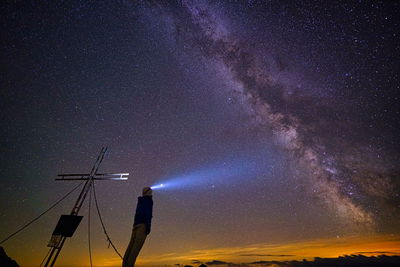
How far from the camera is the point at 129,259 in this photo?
635cm

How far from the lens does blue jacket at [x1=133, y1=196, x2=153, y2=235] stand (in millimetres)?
6941

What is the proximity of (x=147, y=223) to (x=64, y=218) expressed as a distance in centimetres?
694

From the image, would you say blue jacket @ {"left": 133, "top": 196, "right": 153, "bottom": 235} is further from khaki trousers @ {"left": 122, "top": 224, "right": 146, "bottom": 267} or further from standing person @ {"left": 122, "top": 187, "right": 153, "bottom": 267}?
khaki trousers @ {"left": 122, "top": 224, "right": 146, "bottom": 267}

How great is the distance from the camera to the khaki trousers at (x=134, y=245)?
635 cm

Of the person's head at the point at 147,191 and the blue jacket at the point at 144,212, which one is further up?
the person's head at the point at 147,191

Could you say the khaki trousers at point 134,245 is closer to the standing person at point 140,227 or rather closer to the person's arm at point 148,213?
the standing person at point 140,227

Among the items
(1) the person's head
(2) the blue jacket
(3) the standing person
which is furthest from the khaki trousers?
(1) the person's head

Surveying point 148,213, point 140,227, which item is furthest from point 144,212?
point 140,227

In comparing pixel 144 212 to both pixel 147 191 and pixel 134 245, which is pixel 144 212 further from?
pixel 134 245

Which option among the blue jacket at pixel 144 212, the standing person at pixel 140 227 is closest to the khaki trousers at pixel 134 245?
the standing person at pixel 140 227

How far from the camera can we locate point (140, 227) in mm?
6777

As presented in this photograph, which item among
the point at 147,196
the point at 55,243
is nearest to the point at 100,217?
the point at 55,243

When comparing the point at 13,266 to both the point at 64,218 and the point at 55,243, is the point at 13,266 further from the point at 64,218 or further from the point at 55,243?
the point at 64,218

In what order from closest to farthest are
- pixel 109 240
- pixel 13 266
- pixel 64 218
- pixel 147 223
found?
1. pixel 147 223
2. pixel 109 240
3. pixel 64 218
4. pixel 13 266
